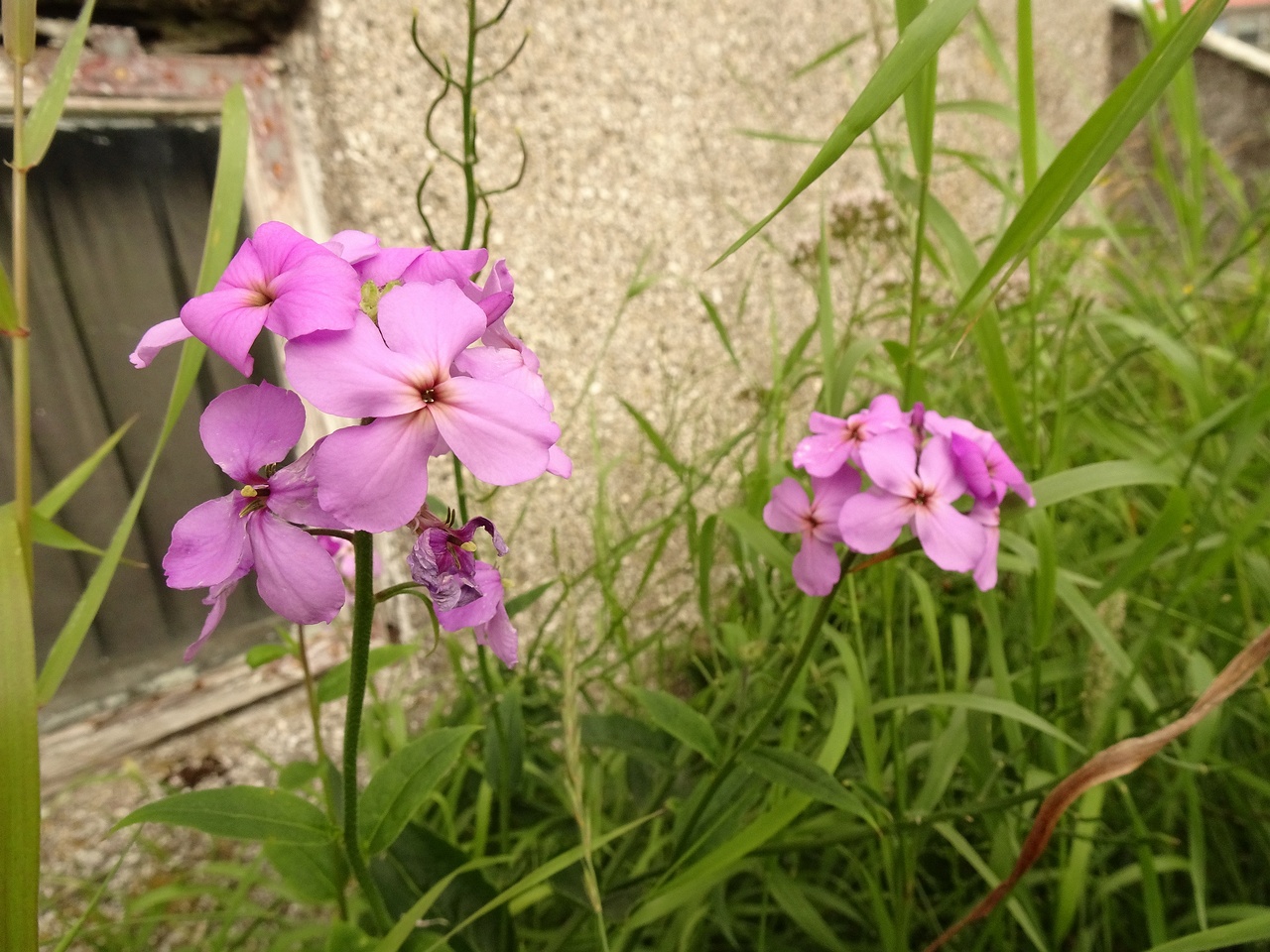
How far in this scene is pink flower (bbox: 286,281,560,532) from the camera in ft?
1.04

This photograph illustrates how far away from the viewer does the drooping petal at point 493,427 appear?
1.09ft

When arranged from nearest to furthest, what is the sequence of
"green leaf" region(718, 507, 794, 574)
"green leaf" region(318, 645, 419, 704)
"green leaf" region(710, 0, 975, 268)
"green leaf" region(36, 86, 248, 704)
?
"green leaf" region(710, 0, 975, 268) < "green leaf" region(36, 86, 248, 704) < "green leaf" region(318, 645, 419, 704) < "green leaf" region(718, 507, 794, 574)

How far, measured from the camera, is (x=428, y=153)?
1.07m

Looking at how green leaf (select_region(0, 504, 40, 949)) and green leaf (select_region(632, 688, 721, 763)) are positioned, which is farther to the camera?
green leaf (select_region(632, 688, 721, 763))

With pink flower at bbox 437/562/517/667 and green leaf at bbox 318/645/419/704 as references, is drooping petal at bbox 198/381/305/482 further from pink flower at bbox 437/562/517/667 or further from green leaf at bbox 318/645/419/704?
green leaf at bbox 318/645/419/704

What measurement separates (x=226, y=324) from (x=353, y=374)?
0.06 metres

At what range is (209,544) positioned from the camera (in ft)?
1.17

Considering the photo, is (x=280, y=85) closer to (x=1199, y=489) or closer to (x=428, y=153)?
(x=428, y=153)

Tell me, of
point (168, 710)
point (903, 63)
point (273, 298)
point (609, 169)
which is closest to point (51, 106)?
point (273, 298)

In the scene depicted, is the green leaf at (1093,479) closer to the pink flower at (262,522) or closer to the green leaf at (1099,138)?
the green leaf at (1099,138)

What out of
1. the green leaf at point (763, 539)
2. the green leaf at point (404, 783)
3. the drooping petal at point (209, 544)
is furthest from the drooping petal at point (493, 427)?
the green leaf at point (763, 539)

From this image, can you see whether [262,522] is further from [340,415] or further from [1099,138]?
[1099,138]

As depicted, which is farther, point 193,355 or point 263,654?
point 263,654

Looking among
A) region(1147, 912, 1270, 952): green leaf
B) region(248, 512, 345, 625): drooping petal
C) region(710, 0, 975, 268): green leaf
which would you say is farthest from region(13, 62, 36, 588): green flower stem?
region(1147, 912, 1270, 952): green leaf
